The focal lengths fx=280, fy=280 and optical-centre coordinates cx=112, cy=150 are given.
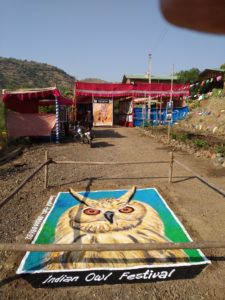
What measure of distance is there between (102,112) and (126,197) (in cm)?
1801

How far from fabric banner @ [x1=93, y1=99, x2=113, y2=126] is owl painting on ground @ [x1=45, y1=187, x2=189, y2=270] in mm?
17359

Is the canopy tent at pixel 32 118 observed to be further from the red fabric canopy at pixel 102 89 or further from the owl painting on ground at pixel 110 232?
the red fabric canopy at pixel 102 89

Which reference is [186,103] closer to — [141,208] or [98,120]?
[98,120]

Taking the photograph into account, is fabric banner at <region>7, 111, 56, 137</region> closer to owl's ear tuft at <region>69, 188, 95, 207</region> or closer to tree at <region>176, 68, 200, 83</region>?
owl's ear tuft at <region>69, 188, 95, 207</region>

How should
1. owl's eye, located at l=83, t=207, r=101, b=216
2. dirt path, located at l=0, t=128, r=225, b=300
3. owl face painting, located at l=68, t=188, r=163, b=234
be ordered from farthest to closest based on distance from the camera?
owl's eye, located at l=83, t=207, r=101, b=216 → owl face painting, located at l=68, t=188, r=163, b=234 → dirt path, located at l=0, t=128, r=225, b=300

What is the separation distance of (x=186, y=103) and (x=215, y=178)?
67.2 ft

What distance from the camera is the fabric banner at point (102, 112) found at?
908 inches

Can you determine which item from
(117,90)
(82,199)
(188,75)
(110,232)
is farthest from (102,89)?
(188,75)

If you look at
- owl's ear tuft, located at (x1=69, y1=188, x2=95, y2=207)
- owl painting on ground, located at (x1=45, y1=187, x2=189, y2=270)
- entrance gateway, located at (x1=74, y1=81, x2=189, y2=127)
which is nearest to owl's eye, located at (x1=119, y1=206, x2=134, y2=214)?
owl painting on ground, located at (x1=45, y1=187, x2=189, y2=270)

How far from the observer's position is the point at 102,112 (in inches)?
926

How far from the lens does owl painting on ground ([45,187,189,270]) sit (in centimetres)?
356

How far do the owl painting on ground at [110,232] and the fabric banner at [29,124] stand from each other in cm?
792

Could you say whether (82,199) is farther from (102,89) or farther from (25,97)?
(102,89)

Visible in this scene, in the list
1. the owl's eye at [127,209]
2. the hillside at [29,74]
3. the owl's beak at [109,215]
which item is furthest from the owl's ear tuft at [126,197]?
the hillside at [29,74]
